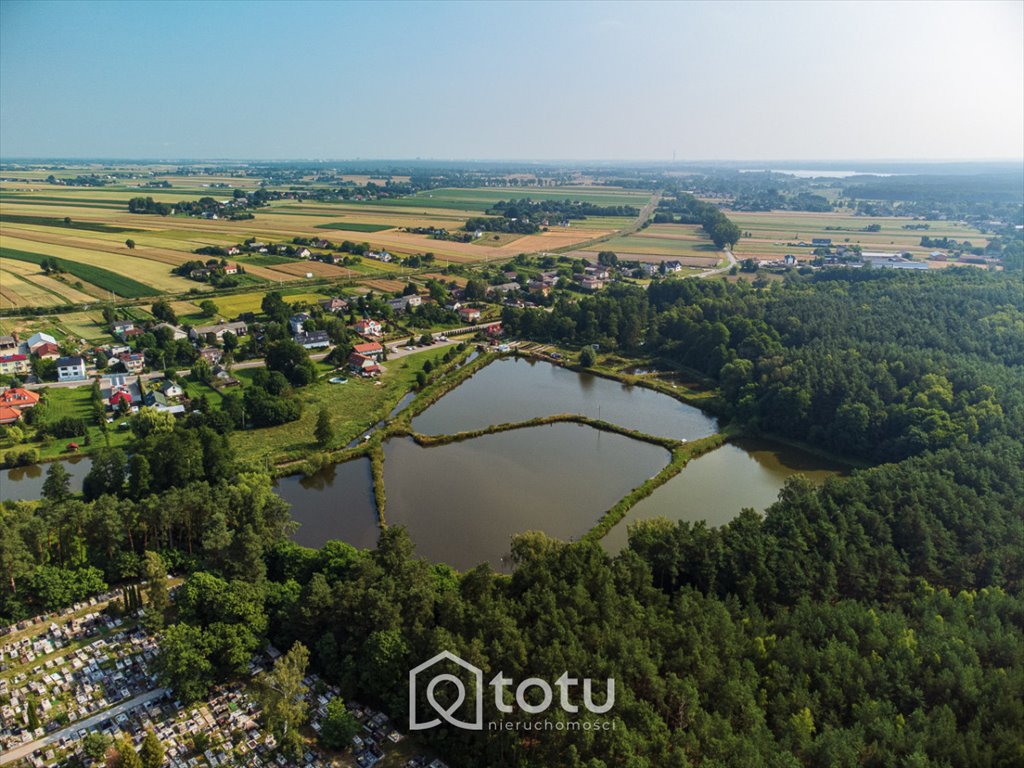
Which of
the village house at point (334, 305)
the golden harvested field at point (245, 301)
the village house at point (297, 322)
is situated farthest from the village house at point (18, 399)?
the village house at point (334, 305)

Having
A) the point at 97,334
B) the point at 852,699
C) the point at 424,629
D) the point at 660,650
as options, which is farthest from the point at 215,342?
the point at 852,699

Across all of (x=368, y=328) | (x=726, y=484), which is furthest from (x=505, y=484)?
(x=368, y=328)

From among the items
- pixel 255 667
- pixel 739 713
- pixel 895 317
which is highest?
pixel 895 317

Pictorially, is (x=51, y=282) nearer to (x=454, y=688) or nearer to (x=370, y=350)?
(x=370, y=350)

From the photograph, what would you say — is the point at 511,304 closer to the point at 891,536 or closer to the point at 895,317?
the point at 895,317

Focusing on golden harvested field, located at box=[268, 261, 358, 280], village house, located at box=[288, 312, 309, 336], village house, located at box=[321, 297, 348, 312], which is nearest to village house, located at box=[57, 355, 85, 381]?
village house, located at box=[288, 312, 309, 336]

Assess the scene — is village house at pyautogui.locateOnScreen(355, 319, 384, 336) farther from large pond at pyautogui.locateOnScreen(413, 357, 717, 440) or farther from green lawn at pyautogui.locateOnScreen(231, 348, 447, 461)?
large pond at pyautogui.locateOnScreen(413, 357, 717, 440)
